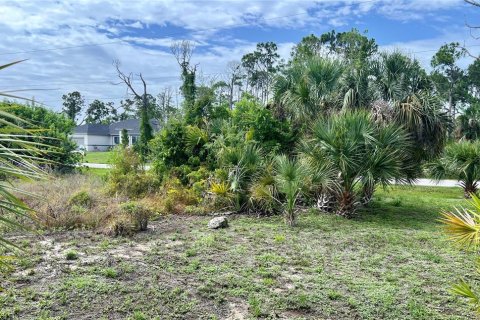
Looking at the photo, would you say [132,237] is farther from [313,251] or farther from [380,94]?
[380,94]

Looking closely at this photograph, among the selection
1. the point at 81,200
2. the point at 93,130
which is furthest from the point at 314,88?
the point at 93,130

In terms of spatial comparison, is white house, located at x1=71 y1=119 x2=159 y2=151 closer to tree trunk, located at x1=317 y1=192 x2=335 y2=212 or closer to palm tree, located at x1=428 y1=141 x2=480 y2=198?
palm tree, located at x1=428 y1=141 x2=480 y2=198

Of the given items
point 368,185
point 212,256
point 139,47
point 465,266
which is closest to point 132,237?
point 212,256

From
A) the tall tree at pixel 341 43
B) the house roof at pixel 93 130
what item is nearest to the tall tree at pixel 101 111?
the house roof at pixel 93 130

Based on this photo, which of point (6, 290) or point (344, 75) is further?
point (344, 75)

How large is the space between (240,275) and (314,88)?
25.2 feet

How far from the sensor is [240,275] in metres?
5.51

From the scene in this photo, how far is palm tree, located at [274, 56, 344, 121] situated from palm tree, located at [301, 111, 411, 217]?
73.4 inches

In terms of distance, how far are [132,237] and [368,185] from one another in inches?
246

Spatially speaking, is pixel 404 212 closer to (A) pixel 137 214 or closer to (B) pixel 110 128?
(A) pixel 137 214

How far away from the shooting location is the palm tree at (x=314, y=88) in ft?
38.8

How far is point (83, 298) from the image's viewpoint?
14.9ft

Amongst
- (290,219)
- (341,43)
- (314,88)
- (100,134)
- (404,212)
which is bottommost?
(404,212)

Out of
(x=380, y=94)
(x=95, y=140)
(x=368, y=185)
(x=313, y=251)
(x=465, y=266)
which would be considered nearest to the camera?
(x=465, y=266)
